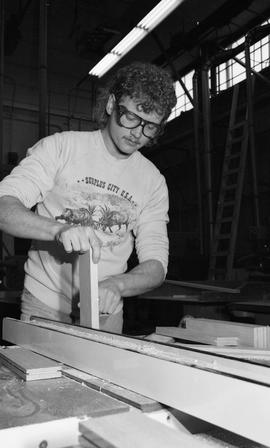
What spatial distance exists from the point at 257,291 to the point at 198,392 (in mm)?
2620

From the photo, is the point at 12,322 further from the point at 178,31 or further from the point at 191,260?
the point at 178,31

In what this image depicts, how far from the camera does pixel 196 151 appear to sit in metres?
7.37

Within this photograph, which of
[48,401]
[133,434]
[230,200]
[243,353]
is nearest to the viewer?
[133,434]

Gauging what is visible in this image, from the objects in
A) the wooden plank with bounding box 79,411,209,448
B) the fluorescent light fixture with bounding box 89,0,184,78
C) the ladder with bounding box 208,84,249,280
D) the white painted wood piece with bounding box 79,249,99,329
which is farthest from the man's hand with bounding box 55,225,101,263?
the ladder with bounding box 208,84,249,280

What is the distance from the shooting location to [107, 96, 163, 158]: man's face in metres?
1.72

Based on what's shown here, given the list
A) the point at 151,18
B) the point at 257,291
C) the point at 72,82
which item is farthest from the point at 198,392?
the point at 72,82

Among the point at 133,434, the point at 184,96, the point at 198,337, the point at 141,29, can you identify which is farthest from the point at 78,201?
the point at 184,96

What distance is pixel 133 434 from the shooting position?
1.97 ft

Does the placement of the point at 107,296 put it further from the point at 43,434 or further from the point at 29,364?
the point at 43,434

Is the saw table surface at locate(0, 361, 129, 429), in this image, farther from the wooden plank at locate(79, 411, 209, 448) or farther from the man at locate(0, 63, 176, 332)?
the man at locate(0, 63, 176, 332)

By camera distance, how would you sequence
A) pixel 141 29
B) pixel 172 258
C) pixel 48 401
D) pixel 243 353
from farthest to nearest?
pixel 172 258
pixel 141 29
pixel 243 353
pixel 48 401

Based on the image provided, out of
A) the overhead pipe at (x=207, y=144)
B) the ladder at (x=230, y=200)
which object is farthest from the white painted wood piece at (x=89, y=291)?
the overhead pipe at (x=207, y=144)

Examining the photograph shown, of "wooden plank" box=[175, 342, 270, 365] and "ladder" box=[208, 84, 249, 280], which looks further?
"ladder" box=[208, 84, 249, 280]

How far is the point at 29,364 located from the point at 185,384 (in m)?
0.47
